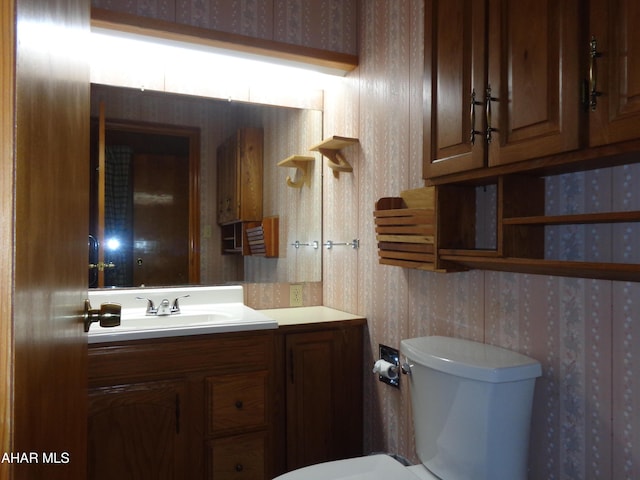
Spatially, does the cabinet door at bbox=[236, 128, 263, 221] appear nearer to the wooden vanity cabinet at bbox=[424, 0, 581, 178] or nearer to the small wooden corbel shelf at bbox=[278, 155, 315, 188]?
the small wooden corbel shelf at bbox=[278, 155, 315, 188]

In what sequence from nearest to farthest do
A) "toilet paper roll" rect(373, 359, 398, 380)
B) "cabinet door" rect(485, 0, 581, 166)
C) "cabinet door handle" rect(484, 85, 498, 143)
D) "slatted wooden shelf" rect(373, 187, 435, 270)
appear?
"cabinet door" rect(485, 0, 581, 166)
"cabinet door handle" rect(484, 85, 498, 143)
"slatted wooden shelf" rect(373, 187, 435, 270)
"toilet paper roll" rect(373, 359, 398, 380)

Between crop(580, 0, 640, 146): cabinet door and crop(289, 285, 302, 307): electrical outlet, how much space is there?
1.65 metres

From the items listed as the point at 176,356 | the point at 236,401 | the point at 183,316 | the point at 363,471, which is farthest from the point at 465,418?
the point at 183,316

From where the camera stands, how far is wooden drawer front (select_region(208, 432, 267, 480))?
166cm

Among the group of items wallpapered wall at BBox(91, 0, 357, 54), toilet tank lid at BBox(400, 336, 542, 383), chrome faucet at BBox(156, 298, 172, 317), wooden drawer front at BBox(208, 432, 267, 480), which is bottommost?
wooden drawer front at BBox(208, 432, 267, 480)

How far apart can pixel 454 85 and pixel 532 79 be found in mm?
281

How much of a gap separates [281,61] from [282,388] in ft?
4.92

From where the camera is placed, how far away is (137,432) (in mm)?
1552

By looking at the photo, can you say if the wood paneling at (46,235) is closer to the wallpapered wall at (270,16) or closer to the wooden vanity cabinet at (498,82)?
the wooden vanity cabinet at (498,82)

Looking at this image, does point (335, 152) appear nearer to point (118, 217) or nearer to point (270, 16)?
point (270, 16)

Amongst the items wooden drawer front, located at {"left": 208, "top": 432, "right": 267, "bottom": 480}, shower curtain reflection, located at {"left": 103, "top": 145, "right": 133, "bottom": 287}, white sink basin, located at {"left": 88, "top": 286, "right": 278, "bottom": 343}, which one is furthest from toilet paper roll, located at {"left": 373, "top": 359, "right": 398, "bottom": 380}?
shower curtain reflection, located at {"left": 103, "top": 145, "right": 133, "bottom": 287}

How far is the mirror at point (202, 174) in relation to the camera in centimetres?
197

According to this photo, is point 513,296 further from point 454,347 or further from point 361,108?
point 361,108

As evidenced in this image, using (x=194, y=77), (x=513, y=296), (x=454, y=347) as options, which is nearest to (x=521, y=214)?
(x=513, y=296)
